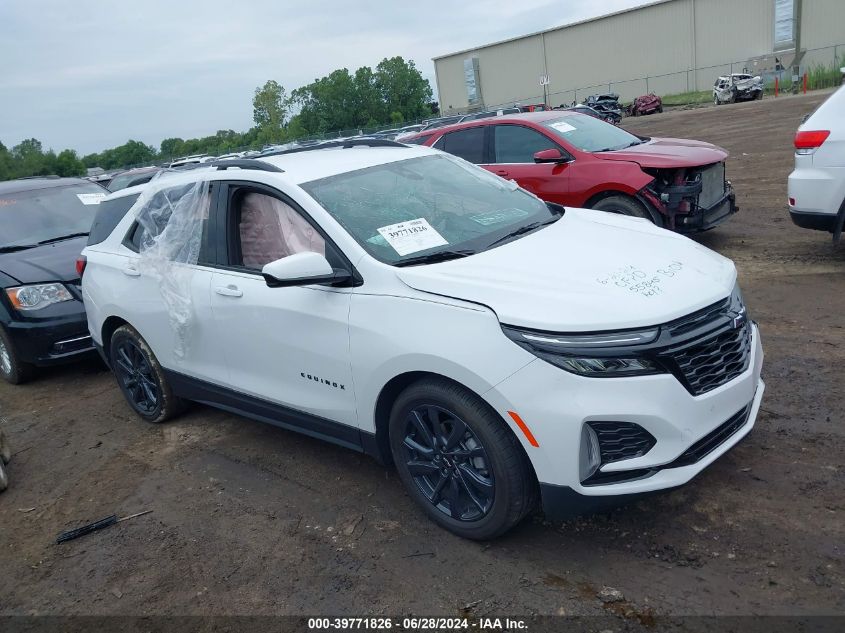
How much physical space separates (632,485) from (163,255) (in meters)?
3.37

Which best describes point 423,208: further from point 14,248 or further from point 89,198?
point 89,198

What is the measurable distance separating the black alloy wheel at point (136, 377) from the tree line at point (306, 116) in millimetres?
54880

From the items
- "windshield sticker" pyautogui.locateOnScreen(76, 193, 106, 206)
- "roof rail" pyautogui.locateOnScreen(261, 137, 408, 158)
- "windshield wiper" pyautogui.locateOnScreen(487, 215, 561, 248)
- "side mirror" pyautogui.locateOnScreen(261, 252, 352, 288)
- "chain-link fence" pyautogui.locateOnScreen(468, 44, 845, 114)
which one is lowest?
"chain-link fence" pyautogui.locateOnScreen(468, 44, 845, 114)

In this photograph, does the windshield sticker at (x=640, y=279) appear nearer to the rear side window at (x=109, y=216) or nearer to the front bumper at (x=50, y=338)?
the rear side window at (x=109, y=216)

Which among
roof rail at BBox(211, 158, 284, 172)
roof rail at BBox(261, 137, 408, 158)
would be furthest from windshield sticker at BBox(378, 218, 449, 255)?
roof rail at BBox(261, 137, 408, 158)

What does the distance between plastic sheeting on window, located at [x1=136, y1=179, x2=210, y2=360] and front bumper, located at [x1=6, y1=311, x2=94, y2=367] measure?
75.3 inches

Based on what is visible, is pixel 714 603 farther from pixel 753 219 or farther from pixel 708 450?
pixel 753 219

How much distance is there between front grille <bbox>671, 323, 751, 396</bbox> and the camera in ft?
9.86

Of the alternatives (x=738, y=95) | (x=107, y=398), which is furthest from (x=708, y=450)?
(x=738, y=95)

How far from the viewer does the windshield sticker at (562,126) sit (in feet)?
27.5

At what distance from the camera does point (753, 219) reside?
9.20 meters

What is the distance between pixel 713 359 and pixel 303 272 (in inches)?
76.4

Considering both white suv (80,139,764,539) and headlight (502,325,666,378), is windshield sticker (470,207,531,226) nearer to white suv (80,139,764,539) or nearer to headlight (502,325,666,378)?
white suv (80,139,764,539)

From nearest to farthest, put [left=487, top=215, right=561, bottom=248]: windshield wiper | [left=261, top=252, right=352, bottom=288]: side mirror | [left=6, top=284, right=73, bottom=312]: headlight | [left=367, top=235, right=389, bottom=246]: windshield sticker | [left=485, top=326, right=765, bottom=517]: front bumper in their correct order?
[left=485, top=326, right=765, bottom=517]: front bumper < [left=261, top=252, right=352, bottom=288]: side mirror < [left=367, top=235, right=389, bottom=246]: windshield sticker < [left=487, top=215, right=561, bottom=248]: windshield wiper < [left=6, top=284, right=73, bottom=312]: headlight
